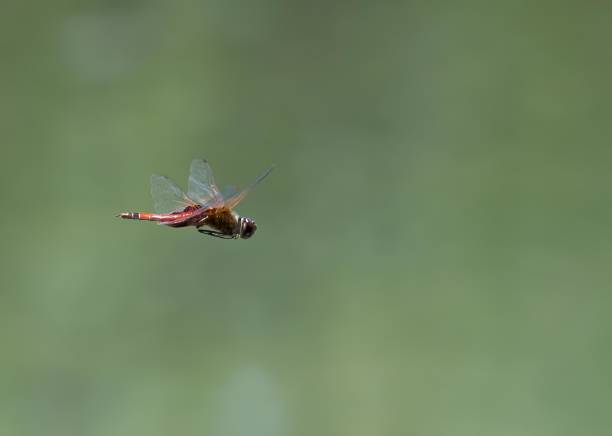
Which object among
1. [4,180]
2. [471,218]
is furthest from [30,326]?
[471,218]

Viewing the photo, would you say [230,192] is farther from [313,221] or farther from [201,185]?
[313,221]

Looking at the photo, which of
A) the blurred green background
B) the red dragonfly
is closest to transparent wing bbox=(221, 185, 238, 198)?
the red dragonfly

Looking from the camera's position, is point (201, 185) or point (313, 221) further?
point (313, 221)

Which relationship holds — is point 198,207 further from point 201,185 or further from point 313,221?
point 313,221

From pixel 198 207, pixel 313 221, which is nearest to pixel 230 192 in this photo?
pixel 198 207

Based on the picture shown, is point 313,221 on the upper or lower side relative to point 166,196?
upper

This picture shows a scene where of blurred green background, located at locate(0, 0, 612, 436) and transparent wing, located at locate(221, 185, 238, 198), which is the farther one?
blurred green background, located at locate(0, 0, 612, 436)

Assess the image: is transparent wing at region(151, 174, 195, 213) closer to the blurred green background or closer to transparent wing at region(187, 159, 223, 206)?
transparent wing at region(187, 159, 223, 206)
